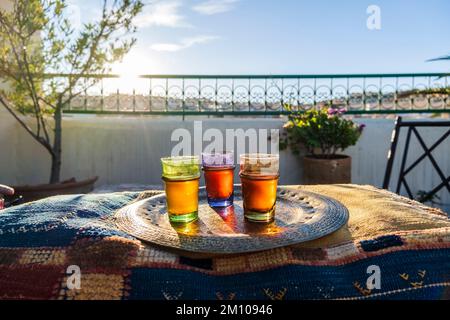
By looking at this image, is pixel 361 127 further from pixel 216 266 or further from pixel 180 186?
pixel 216 266

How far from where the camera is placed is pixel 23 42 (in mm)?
3684

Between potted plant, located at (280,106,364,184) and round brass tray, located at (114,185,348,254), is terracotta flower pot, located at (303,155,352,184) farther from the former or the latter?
round brass tray, located at (114,185,348,254)

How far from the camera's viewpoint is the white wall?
4492 mm

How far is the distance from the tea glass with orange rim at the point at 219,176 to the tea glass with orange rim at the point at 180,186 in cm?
15

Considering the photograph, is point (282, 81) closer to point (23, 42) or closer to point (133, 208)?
point (23, 42)

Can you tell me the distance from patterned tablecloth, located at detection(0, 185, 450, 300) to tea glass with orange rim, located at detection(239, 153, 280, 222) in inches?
7.1

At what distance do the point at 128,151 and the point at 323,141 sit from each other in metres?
2.37

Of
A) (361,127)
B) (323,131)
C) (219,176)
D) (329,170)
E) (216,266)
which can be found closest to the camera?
(216,266)

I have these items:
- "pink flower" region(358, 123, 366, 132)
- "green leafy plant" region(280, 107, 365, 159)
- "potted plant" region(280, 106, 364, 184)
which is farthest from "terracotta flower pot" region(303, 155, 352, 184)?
"pink flower" region(358, 123, 366, 132)

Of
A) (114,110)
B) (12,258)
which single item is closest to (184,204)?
(12,258)

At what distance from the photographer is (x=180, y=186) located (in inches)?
39.1

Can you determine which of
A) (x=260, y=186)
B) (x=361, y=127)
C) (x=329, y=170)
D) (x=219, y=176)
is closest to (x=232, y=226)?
(x=260, y=186)
